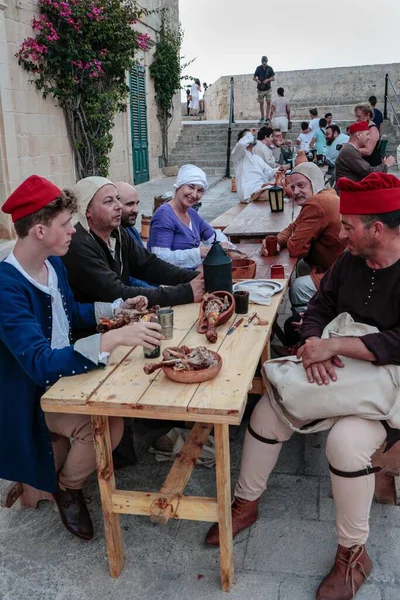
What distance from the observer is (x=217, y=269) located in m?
2.83

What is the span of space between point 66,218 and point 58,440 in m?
0.99

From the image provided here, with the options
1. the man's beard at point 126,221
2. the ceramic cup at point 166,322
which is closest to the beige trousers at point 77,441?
the ceramic cup at point 166,322

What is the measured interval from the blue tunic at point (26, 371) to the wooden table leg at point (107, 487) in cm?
24

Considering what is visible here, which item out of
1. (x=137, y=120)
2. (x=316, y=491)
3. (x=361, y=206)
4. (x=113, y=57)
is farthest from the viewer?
(x=137, y=120)

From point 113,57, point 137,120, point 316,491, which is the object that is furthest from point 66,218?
point 137,120

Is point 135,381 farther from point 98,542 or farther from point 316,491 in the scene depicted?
point 316,491

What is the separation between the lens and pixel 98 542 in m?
2.52

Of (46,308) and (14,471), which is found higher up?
(46,308)

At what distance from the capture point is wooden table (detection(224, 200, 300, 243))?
16.5 ft

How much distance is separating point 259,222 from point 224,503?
3.67 m

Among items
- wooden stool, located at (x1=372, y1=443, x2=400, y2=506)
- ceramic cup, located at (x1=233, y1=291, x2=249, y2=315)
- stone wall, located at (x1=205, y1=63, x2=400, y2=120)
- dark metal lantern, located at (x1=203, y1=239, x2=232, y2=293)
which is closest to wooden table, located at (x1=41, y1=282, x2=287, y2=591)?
ceramic cup, located at (x1=233, y1=291, x2=249, y2=315)

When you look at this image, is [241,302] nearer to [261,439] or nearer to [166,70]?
[261,439]

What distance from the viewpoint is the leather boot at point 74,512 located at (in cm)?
253

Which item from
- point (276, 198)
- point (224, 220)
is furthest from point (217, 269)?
point (224, 220)
